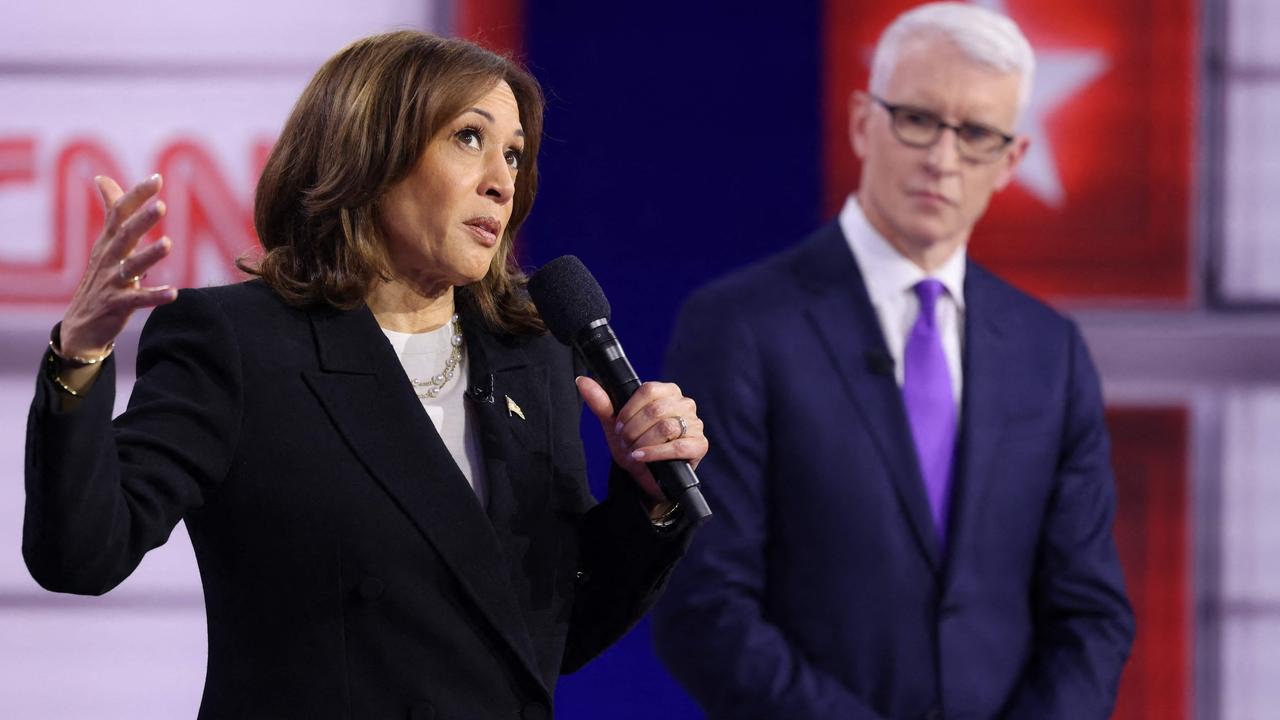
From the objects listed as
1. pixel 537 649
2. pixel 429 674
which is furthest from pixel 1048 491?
pixel 429 674

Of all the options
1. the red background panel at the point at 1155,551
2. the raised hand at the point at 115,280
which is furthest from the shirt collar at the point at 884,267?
the raised hand at the point at 115,280

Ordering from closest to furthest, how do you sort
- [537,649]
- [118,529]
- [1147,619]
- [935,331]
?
[118,529]
[537,649]
[935,331]
[1147,619]

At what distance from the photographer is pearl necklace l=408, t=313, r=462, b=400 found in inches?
63.7

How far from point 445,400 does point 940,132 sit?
1222 millimetres

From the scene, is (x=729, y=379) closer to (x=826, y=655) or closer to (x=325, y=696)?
(x=826, y=655)

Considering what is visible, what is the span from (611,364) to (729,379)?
2.76 ft

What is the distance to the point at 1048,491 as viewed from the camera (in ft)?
7.92

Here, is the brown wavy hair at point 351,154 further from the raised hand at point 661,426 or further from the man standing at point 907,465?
the man standing at point 907,465

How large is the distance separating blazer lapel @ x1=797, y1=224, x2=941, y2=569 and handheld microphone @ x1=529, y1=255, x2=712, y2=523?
2.88 feet

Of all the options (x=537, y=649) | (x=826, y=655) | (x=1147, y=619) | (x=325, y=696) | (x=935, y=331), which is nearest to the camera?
(x=325, y=696)

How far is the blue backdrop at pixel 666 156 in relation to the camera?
338cm

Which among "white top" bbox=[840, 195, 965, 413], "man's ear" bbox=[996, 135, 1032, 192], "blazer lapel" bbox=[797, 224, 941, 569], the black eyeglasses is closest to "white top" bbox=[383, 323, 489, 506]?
"blazer lapel" bbox=[797, 224, 941, 569]

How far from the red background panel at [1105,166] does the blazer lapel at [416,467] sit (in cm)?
205

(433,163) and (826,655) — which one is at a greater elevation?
(433,163)
